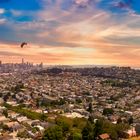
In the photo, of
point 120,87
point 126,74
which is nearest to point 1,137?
point 120,87

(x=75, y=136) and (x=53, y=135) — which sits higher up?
(x=53, y=135)

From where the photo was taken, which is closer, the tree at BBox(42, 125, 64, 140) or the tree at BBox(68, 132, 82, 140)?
the tree at BBox(42, 125, 64, 140)

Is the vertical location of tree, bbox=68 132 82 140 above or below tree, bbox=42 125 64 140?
below

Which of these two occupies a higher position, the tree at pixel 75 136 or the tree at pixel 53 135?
the tree at pixel 53 135

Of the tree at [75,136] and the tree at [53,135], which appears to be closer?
the tree at [53,135]

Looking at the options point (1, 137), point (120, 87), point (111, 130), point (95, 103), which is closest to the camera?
point (1, 137)

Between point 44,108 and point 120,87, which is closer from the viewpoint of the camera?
point 44,108

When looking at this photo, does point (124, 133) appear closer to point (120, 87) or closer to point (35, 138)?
point (35, 138)

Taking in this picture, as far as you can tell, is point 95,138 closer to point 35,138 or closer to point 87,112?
point 35,138

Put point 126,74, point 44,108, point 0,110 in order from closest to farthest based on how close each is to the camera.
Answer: point 0,110 < point 44,108 < point 126,74
